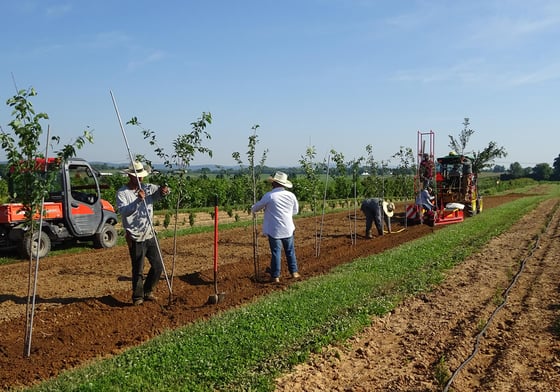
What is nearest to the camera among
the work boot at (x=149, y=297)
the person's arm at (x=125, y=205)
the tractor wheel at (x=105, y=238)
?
the person's arm at (x=125, y=205)

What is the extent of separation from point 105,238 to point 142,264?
720cm

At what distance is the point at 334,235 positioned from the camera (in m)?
17.5

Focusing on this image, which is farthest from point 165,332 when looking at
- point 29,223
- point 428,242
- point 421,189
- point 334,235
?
point 421,189

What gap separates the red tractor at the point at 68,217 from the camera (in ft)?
40.4

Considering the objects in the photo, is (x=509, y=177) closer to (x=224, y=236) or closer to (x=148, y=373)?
(x=224, y=236)

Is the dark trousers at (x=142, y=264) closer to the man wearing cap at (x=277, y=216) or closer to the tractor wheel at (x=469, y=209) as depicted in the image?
the man wearing cap at (x=277, y=216)

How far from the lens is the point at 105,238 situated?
14.4 m

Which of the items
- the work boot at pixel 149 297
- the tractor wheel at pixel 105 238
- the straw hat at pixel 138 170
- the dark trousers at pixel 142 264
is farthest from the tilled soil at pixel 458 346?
the tractor wheel at pixel 105 238

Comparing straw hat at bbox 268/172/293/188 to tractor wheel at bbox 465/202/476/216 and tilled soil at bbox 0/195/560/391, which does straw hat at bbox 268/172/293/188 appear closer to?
tilled soil at bbox 0/195/560/391

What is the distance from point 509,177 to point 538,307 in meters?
89.6

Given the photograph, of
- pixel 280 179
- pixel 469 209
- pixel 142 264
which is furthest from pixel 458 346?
pixel 469 209

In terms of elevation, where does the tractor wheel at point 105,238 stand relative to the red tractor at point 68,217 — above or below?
below

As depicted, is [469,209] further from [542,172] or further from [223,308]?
[542,172]

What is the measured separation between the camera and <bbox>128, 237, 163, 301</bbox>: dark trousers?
25.3 ft
